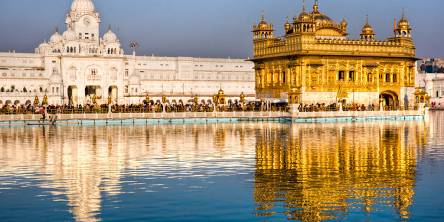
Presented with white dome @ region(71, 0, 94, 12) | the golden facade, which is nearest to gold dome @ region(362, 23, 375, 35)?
the golden facade

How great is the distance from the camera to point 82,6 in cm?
11769

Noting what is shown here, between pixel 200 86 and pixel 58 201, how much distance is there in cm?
11058

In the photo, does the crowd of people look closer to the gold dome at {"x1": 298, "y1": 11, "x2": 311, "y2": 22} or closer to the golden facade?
the golden facade

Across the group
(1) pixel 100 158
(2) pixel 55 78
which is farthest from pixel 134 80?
(1) pixel 100 158

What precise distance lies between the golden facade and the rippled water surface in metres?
32.6

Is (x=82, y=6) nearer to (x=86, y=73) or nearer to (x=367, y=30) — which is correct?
(x=86, y=73)

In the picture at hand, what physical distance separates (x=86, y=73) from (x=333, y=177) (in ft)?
310

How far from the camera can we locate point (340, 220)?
14.7 m

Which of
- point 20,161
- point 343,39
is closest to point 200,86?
point 343,39

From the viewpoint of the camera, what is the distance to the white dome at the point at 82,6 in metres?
118

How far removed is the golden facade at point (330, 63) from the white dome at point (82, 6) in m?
51.5

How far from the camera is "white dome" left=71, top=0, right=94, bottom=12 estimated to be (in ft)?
386

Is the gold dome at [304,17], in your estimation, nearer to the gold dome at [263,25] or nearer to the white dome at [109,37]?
the gold dome at [263,25]

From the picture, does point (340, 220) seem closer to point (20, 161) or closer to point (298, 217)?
point (298, 217)
